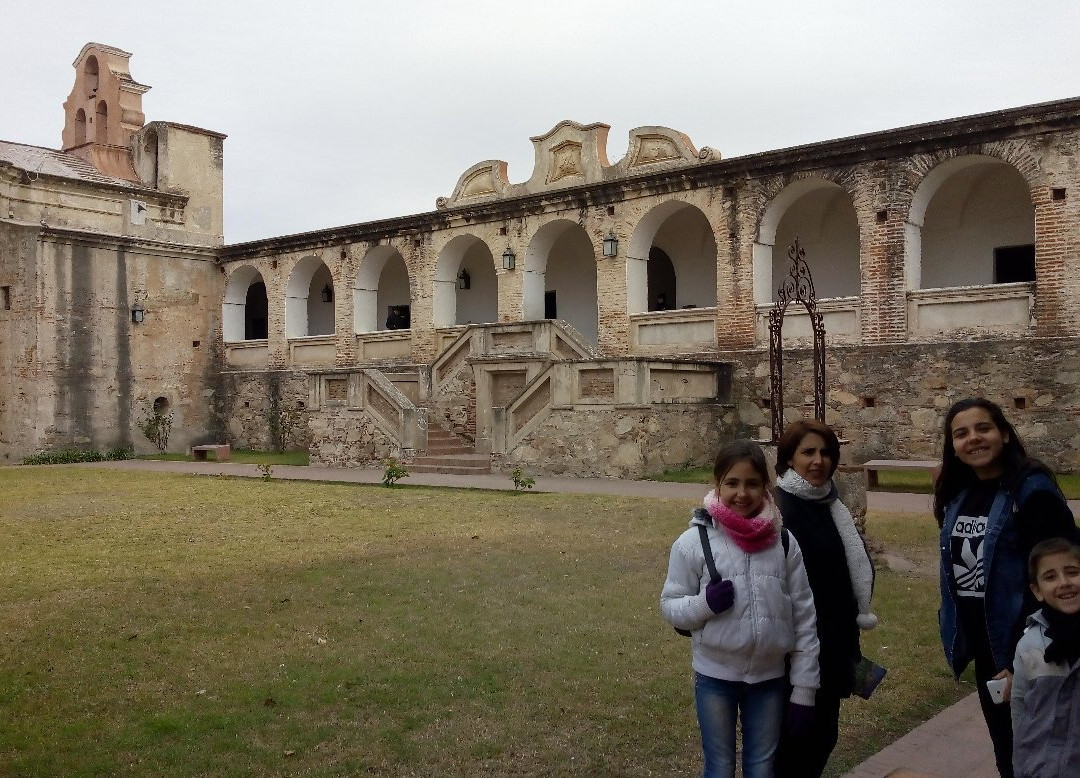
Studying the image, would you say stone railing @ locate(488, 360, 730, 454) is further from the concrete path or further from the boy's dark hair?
the boy's dark hair

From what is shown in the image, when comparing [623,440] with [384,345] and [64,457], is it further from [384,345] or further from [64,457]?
[64,457]

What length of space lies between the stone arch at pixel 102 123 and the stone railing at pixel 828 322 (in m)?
22.9

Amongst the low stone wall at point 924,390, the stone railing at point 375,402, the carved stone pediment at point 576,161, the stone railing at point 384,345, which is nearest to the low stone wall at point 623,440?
the low stone wall at point 924,390

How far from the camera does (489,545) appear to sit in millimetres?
10852

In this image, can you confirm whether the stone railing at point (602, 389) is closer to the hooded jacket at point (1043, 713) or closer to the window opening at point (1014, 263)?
the window opening at point (1014, 263)

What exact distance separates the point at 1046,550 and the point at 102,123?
34384 mm

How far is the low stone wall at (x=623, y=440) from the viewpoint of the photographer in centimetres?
1852

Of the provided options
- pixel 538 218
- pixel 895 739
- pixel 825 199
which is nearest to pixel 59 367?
pixel 538 218

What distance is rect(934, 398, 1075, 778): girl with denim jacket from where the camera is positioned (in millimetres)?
3602

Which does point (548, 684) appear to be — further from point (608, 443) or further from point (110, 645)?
point (608, 443)

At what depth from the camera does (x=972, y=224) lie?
67.5 ft

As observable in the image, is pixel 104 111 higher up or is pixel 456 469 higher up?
pixel 104 111

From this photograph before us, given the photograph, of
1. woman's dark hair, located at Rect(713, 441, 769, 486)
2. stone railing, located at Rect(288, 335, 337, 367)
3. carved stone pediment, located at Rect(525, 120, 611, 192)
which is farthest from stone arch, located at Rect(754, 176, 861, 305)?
woman's dark hair, located at Rect(713, 441, 769, 486)

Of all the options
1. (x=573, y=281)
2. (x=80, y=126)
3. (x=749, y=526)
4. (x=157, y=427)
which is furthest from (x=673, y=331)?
(x=80, y=126)
